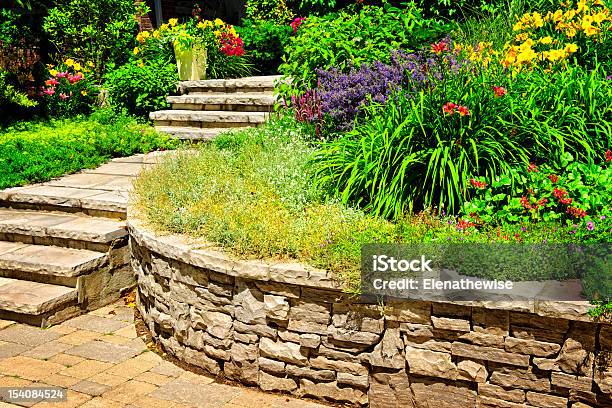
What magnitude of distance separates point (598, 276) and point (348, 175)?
1.89 meters

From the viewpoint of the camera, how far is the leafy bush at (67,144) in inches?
282

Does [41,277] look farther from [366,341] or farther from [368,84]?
[368,84]

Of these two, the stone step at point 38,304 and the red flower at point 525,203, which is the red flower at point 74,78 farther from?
the red flower at point 525,203

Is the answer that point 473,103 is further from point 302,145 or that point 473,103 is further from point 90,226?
point 90,226

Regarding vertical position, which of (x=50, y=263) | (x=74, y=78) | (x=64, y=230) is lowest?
(x=50, y=263)

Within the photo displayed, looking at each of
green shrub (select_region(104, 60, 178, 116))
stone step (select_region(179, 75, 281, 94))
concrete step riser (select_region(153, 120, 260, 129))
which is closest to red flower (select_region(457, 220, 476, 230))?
concrete step riser (select_region(153, 120, 260, 129))

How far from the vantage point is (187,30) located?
9.55 meters

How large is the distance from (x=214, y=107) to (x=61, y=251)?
141 inches

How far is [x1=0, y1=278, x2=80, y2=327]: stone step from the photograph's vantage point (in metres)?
4.97

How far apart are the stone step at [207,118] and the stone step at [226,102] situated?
0.44 feet

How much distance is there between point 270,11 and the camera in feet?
38.4

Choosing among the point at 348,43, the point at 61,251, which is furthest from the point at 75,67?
the point at 61,251

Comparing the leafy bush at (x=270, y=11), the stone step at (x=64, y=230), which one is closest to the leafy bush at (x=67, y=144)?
the stone step at (x=64, y=230)

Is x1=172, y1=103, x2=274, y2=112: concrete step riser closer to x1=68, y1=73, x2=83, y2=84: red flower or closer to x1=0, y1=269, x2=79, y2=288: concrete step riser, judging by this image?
x1=68, y1=73, x2=83, y2=84: red flower
